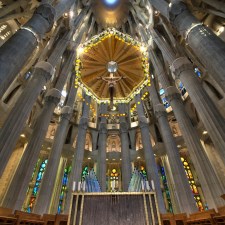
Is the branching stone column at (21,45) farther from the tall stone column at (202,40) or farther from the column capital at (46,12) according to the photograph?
the tall stone column at (202,40)

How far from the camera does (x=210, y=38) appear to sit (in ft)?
21.2

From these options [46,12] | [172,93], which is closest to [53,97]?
[46,12]

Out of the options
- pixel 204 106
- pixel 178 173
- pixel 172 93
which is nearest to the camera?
pixel 204 106

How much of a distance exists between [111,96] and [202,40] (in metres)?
4.49

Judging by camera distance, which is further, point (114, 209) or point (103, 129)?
point (103, 129)

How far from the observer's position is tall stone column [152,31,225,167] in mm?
6728

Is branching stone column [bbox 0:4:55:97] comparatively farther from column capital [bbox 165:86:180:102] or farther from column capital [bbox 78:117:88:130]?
column capital [bbox 78:117:88:130]

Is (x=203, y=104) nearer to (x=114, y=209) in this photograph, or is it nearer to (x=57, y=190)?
(x=114, y=209)

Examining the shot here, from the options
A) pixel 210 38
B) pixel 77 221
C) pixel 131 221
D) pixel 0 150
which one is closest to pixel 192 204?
pixel 131 221

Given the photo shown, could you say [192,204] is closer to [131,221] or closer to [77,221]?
[131,221]

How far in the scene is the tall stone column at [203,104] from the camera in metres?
6.73

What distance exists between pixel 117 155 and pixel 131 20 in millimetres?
16502

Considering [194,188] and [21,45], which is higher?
[21,45]

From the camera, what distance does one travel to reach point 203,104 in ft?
26.0
